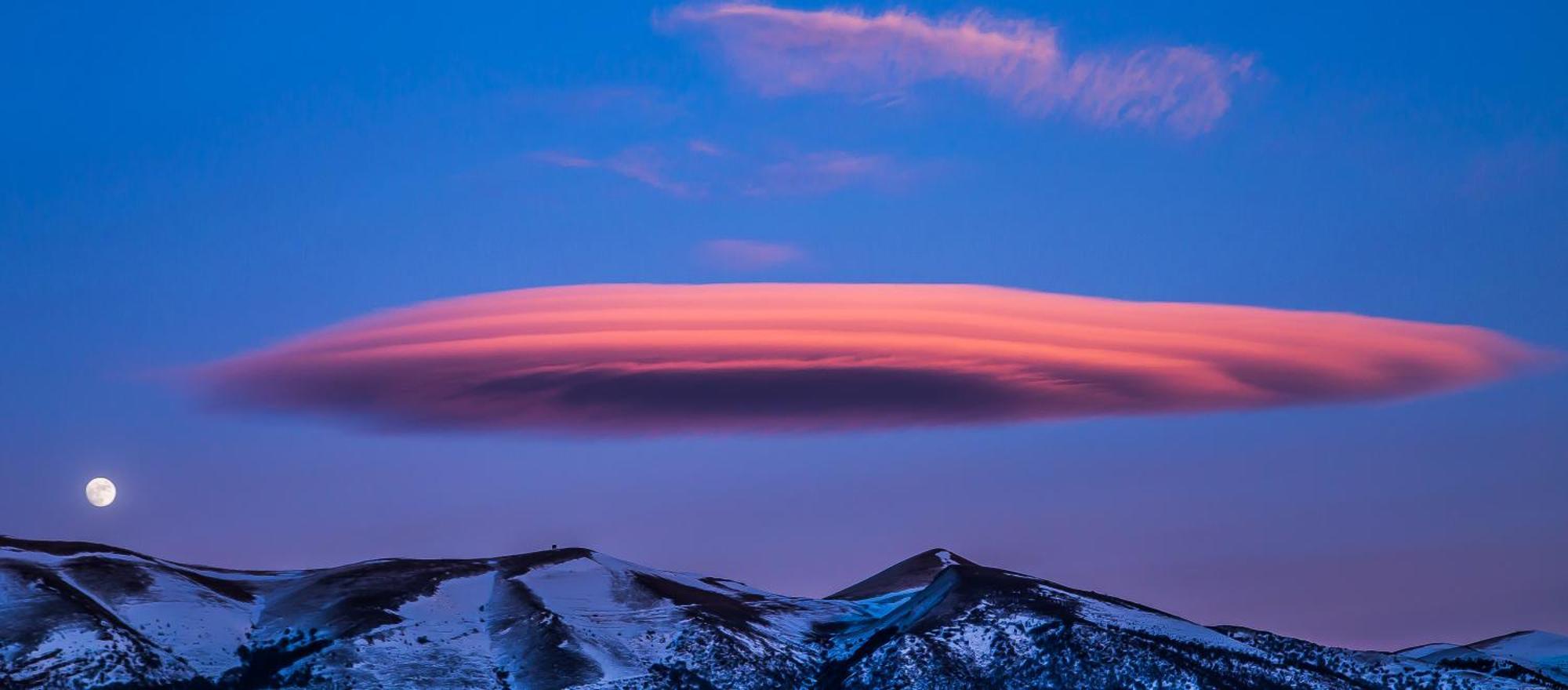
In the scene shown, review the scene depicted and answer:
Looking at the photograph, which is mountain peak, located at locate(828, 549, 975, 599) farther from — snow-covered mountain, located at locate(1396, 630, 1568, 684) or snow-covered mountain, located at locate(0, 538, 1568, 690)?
snow-covered mountain, located at locate(1396, 630, 1568, 684)

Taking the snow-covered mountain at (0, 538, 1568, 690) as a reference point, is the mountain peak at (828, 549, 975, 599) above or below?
above

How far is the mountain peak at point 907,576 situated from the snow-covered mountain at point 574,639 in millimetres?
15827

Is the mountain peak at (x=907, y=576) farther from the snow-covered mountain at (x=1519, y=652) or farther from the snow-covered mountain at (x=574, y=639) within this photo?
the snow-covered mountain at (x=1519, y=652)

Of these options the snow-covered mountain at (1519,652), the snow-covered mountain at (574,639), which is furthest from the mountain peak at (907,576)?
the snow-covered mountain at (1519,652)

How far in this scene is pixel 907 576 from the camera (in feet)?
455

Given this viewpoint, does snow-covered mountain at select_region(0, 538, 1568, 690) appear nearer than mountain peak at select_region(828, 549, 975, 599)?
Yes

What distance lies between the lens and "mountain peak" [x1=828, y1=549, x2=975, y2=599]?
133250 millimetres

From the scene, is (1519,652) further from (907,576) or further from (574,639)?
(574,639)

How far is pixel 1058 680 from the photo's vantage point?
98250 millimetres

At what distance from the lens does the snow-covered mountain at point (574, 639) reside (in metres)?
95.6

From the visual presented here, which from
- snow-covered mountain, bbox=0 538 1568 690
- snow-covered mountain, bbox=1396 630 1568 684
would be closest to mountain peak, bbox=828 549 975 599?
snow-covered mountain, bbox=0 538 1568 690

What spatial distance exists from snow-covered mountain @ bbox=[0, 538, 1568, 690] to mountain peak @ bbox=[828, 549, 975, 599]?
15.8 m

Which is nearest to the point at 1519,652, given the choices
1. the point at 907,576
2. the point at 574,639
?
the point at 907,576

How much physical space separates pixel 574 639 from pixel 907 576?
43.3 metres
